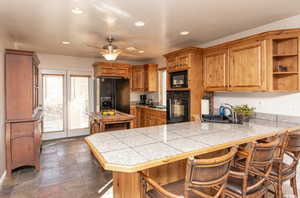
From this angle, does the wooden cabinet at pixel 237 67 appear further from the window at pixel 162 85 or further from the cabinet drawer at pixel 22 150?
the cabinet drawer at pixel 22 150

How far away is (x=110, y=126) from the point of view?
366 centimetres

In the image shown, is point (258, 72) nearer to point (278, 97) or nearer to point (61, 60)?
point (278, 97)

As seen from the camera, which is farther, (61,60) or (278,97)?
(61,60)

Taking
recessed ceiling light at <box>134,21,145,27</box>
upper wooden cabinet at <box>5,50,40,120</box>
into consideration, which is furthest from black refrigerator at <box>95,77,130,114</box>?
recessed ceiling light at <box>134,21,145,27</box>

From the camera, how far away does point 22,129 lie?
3.03 m

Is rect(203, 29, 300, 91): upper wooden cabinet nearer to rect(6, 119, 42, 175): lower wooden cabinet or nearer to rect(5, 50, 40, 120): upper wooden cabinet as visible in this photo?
rect(5, 50, 40, 120): upper wooden cabinet

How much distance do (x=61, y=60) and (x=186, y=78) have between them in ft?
12.9

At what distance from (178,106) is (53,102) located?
12.8 ft

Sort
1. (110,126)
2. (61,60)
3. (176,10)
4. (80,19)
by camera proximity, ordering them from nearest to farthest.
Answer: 1. (176,10)
2. (80,19)
3. (110,126)
4. (61,60)

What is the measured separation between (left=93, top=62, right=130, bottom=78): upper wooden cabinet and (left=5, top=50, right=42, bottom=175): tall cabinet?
2183 mm

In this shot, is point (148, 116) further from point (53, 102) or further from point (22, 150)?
point (22, 150)

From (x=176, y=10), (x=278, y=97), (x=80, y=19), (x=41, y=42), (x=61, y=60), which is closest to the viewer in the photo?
(x=176, y=10)

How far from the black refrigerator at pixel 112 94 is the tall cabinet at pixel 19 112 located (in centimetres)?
231

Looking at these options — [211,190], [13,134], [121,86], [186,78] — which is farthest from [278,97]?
[13,134]
